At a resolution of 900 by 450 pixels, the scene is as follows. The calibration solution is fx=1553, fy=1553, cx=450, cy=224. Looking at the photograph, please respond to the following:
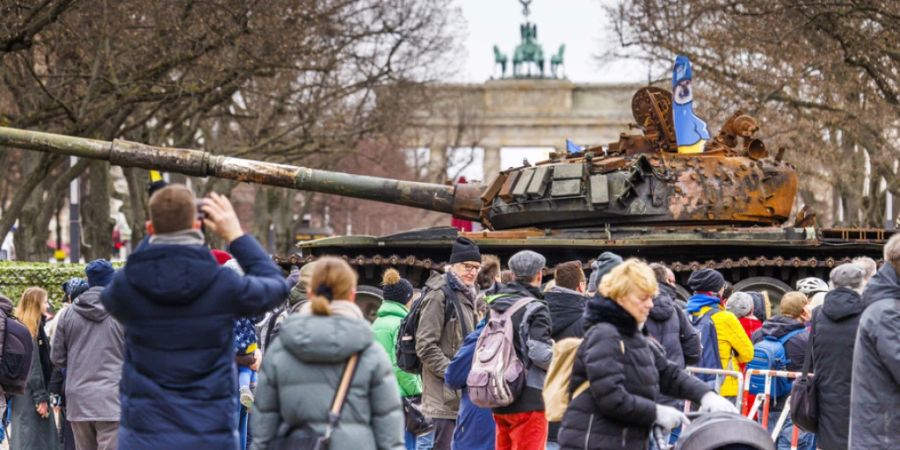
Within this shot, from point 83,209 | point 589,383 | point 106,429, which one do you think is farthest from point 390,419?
point 83,209

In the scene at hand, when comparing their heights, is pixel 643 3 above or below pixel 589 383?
above

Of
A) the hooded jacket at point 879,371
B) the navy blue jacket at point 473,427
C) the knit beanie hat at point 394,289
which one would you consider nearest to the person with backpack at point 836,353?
the hooded jacket at point 879,371

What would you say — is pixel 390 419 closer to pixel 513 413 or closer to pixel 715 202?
pixel 513 413

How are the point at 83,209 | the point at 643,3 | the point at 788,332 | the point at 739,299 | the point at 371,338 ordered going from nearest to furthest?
1. the point at 371,338
2. the point at 788,332
3. the point at 739,299
4. the point at 643,3
5. the point at 83,209

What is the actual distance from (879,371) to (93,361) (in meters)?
4.64

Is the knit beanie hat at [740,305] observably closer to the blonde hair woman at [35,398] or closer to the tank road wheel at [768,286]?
the blonde hair woman at [35,398]

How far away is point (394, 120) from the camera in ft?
126

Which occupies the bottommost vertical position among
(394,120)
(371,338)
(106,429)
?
(106,429)

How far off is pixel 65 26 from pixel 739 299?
14163mm

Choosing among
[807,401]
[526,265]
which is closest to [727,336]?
[526,265]

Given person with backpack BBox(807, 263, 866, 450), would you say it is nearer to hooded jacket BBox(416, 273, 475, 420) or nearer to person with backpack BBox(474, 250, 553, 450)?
person with backpack BBox(474, 250, 553, 450)

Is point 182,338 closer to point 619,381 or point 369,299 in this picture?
point 619,381

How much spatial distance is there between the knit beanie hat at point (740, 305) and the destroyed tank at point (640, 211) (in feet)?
17.6

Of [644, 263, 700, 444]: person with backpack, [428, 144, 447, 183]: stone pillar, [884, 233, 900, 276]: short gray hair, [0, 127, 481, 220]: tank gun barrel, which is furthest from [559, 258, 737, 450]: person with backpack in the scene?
[428, 144, 447, 183]: stone pillar
